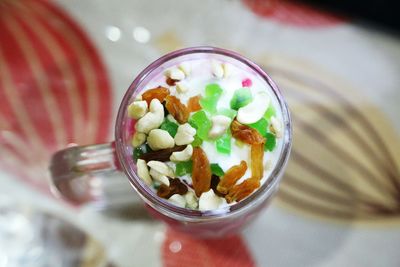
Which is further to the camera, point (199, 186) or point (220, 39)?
point (220, 39)

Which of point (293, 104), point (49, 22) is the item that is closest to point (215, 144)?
point (293, 104)

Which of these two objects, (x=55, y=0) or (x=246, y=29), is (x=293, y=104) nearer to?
(x=246, y=29)

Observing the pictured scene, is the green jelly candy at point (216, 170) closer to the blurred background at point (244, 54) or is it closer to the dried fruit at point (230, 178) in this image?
the dried fruit at point (230, 178)

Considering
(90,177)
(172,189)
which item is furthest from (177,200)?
(90,177)

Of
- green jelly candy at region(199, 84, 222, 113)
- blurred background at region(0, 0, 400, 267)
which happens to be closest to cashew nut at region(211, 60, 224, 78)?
green jelly candy at region(199, 84, 222, 113)

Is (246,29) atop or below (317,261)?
atop

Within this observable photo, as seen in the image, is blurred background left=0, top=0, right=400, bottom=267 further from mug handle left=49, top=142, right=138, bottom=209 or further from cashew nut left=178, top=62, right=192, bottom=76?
cashew nut left=178, top=62, right=192, bottom=76

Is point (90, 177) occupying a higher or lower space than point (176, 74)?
lower

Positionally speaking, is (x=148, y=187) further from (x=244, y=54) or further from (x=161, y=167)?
(x=244, y=54)
